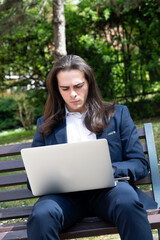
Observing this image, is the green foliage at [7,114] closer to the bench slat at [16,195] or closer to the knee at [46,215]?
the bench slat at [16,195]

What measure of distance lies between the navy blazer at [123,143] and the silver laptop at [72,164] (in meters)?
0.31

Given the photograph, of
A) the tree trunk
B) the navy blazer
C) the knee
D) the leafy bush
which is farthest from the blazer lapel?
the leafy bush

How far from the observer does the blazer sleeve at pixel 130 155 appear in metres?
2.52

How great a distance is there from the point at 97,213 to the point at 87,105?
797 millimetres

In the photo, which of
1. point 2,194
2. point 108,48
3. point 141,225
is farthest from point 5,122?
point 141,225

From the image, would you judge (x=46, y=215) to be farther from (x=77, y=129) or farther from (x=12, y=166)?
(x=12, y=166)

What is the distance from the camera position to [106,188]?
242 cm

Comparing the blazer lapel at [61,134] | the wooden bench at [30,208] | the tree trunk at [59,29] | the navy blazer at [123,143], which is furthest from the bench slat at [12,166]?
the tree trunk at [59,29]

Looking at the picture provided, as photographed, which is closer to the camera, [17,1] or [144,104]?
[17,1]

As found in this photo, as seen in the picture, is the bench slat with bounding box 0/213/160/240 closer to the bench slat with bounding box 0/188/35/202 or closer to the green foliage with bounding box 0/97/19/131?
the bench slat with bounding box 0/188/35/202

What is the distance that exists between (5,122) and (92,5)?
759 centimetres

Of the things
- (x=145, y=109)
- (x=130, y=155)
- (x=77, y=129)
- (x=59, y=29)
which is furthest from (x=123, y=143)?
(x=145, y=109)

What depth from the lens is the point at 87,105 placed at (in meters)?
2.89

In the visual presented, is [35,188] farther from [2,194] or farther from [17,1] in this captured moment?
[17,1]
